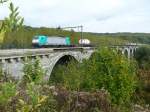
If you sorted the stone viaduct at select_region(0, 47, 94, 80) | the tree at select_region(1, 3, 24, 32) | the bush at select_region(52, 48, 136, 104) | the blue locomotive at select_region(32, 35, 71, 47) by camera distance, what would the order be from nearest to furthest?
the tree at select_region(1, 3, 24, 32)
the bush at select_region(52, 48, 136, 104)
the stone viaduct at select_region(0, 47, 94, 80)
the blue locomotive at select_region(32, 35, 71, 47)

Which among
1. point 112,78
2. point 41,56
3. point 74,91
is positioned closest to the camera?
point 74,91

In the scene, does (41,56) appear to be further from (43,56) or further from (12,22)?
(12,22)

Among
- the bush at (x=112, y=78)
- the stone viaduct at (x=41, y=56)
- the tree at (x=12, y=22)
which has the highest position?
the tree at (x=12, y=22)

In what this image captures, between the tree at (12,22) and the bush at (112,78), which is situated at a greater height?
the tree at (12,22)

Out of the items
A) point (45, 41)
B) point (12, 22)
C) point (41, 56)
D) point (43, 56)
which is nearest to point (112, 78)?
point (12, 22)

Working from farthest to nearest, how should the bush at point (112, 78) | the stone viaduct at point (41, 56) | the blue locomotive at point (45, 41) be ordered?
the blue locomotive at point (45, 41)
the stone viaduct at point (41, 56)
the bush at point (112, 78)

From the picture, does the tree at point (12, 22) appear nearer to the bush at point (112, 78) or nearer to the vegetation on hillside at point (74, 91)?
the vegetation on hillside at point (74, 91)

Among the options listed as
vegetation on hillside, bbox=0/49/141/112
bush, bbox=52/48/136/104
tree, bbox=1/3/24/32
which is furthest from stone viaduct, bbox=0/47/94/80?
tree, bbox=1/3/24/32

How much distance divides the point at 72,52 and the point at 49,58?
10.1 metres

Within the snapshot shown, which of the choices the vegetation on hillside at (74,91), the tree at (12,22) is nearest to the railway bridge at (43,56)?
the vegetation on hillside at (74,91)

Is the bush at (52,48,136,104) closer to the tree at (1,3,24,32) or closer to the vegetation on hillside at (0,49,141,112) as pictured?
the vegetation on hillside at (0,49,141,112)

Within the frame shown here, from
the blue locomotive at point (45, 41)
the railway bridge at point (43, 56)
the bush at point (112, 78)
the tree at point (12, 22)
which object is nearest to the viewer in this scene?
the tree at point (12, 22)

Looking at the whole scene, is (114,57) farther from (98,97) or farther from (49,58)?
(49,58)

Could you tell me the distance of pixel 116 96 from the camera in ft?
44.6
